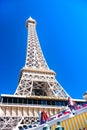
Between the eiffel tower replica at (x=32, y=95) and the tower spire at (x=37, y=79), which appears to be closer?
the eiffel tower replica at (x=32, y=95)

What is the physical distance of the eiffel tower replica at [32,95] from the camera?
41219 millimetres

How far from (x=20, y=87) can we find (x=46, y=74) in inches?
272

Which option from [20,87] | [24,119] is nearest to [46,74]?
[20,87]

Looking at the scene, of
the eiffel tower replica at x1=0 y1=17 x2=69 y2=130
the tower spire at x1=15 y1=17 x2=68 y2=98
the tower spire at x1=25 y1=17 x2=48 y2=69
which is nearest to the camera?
the eiffel tower replica at x1=0 y1=17 x2=69 y2=130

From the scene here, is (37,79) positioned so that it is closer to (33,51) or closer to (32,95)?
(32,95)

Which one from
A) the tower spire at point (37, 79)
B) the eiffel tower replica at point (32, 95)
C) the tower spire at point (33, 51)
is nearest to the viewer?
the eiffel tower replica at point (32, 95)

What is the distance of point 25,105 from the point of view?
43.1 meters

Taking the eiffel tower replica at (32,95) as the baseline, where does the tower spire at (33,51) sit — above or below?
above

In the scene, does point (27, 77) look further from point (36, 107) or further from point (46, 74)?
point (36, 107)

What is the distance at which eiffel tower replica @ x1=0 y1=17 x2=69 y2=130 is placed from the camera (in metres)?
41.2

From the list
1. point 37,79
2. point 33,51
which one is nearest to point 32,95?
point 37,79

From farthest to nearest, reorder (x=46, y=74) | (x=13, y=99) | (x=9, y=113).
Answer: (x=46, y=74)
(x=13, y=99)
(x=9, y=113)

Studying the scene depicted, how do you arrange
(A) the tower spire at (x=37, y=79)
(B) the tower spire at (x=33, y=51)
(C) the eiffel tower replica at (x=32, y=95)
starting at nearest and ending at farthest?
(C) the eiffel tower replica at (x=32, y=95) → (A) the tower spire at (x=37, y=79) → (B) the tower spire at (x=33, y=51)

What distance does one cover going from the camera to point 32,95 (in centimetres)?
4988
